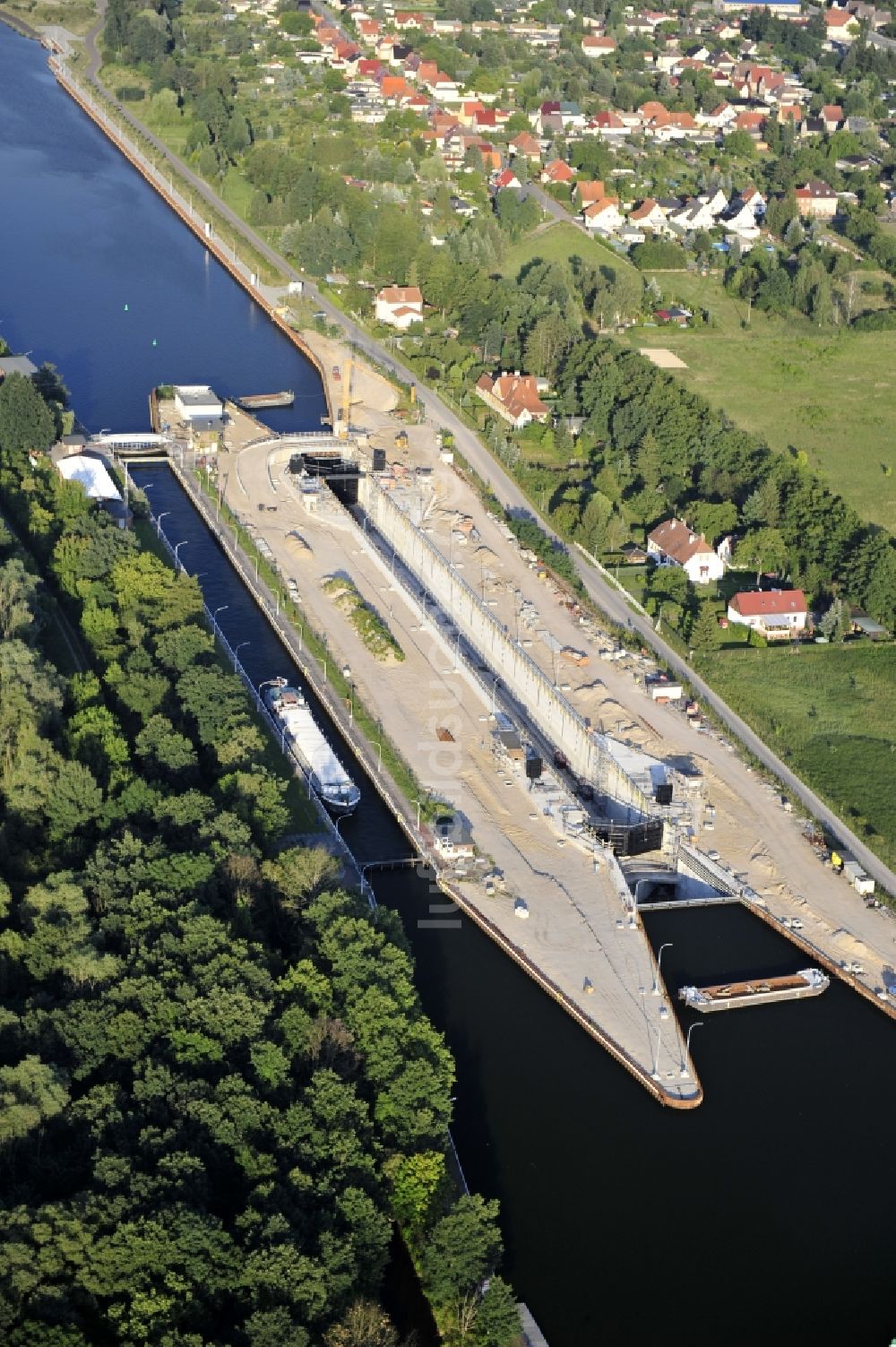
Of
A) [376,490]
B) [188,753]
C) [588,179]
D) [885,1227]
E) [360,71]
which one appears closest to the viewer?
[885,1227]

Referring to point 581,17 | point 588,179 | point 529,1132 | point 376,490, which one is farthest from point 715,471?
point 581,17

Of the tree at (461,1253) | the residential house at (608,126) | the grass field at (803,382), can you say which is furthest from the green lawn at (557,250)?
the tree at (461,1253)

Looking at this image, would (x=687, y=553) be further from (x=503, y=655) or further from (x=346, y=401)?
(x=346, y=401)

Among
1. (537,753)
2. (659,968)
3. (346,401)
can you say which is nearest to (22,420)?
(346,401)

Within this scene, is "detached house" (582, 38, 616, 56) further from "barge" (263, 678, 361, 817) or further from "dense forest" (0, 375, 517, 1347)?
"dense forest" (0, 375, 517, 1347)

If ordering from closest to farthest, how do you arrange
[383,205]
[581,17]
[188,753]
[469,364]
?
[188,753] → [469,364] → [383,205] → [581,17]

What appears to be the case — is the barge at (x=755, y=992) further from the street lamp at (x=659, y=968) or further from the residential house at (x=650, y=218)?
the residential house at (x=650, y=218)

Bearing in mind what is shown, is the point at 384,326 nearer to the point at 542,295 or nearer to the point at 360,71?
the point at 542,295

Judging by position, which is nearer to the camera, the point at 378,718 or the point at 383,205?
the point at 378,718
